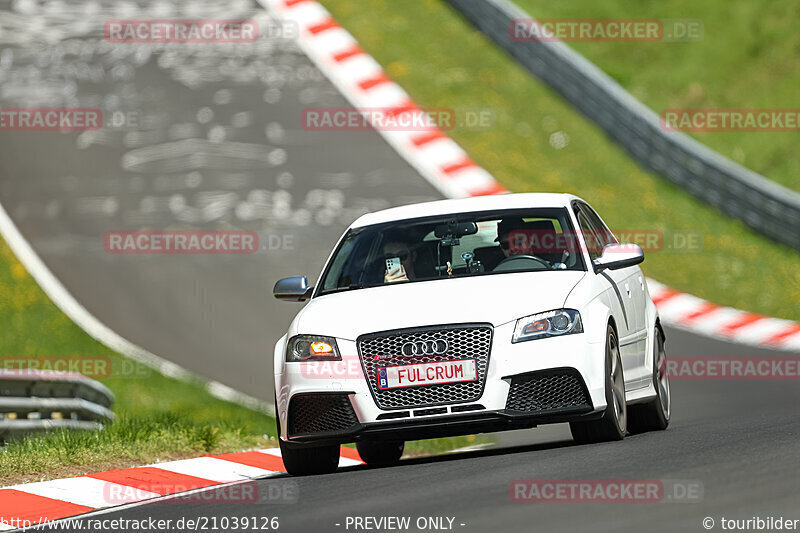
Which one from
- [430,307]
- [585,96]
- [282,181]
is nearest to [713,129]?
[585,96]

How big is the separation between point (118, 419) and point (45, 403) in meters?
0.59

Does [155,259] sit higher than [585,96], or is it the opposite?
[585,96]

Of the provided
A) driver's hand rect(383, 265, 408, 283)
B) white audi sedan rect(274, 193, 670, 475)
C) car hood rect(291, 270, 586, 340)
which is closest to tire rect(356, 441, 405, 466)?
white audi sedan rect(274, 193, 670, 475)

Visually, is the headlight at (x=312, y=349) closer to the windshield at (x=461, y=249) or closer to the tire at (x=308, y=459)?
the tire at (x=308, y=459)

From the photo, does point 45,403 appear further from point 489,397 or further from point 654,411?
point 654,411

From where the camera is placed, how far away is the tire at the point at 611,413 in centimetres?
859

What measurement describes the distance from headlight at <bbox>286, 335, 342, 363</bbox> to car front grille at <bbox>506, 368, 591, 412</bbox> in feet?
3.55

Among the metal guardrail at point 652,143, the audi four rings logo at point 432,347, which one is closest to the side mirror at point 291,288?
the audi four rings logo at point 432,347

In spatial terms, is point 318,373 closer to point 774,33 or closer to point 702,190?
point 702,190

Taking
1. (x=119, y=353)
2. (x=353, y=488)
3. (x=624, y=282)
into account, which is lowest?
(x=119, y=353)

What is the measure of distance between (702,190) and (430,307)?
13176mm

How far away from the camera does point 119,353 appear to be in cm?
1609

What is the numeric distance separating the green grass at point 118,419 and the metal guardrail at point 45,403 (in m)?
0.30

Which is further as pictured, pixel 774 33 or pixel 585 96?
pixel 774 33
